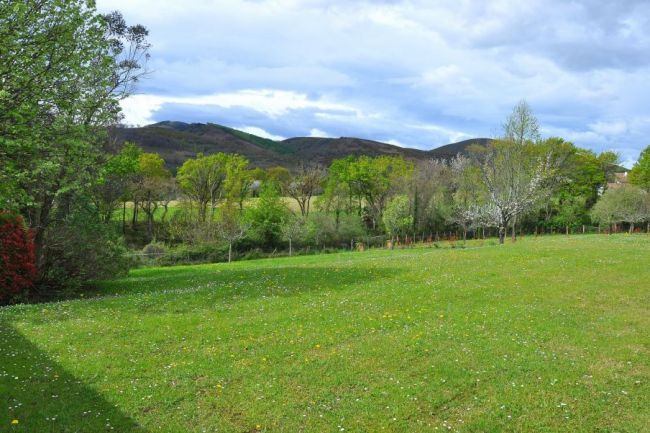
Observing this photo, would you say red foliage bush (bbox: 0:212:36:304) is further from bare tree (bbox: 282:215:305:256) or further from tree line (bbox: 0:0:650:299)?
bare tree (bbox: 282:215:305:256)

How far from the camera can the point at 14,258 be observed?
76.8 feet

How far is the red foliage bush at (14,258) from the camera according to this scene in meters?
23.2

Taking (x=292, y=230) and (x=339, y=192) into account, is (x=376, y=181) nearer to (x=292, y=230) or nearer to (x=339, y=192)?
(x=339, y=192)

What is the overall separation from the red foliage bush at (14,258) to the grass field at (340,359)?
6313 mm

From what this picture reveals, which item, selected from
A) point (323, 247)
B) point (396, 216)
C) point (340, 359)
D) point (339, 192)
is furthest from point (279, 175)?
point (340, 359)

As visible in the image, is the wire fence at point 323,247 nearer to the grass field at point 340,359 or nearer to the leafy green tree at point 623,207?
the leafy green tree at point 623,207

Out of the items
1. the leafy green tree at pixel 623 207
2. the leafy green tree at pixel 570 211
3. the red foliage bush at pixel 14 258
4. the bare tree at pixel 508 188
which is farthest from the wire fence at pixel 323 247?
the red foliage bush at pixel 14 258

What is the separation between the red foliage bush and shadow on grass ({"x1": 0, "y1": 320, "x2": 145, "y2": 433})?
12610mm

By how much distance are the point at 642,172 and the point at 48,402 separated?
98000 millimetres

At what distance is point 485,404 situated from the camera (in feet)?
32.2

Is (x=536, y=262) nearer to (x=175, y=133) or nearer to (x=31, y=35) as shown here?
(x=31, y=35)

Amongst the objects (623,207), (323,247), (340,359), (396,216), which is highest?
(623,207)

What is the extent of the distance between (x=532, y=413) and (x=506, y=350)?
10.7 ft

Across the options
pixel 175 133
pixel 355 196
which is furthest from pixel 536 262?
pixel 175 133
